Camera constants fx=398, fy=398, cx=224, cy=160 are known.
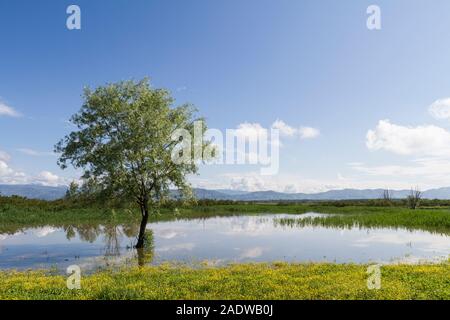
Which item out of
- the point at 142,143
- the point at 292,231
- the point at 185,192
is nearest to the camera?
the point at 142,143

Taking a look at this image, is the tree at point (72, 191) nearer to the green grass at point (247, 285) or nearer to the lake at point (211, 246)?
the lake at point (211, 246)

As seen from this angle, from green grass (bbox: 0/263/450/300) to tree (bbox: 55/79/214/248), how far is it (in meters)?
12.8

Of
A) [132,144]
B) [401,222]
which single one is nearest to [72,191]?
[132,144]

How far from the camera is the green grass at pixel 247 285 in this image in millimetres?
17188

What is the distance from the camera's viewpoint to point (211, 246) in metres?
40.3

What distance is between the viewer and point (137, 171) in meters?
36.2

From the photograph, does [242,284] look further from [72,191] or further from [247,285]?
[72,191]

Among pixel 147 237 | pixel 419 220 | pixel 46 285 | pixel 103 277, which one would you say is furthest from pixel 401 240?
pixel 46 285

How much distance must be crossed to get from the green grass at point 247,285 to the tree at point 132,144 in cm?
1285

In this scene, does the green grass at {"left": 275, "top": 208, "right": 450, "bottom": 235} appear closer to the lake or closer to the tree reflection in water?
the lake

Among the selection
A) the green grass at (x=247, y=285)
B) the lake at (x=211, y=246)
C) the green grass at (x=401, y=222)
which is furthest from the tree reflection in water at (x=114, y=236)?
the green grass at (x=401, y=222)

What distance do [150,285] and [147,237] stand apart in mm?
19964
